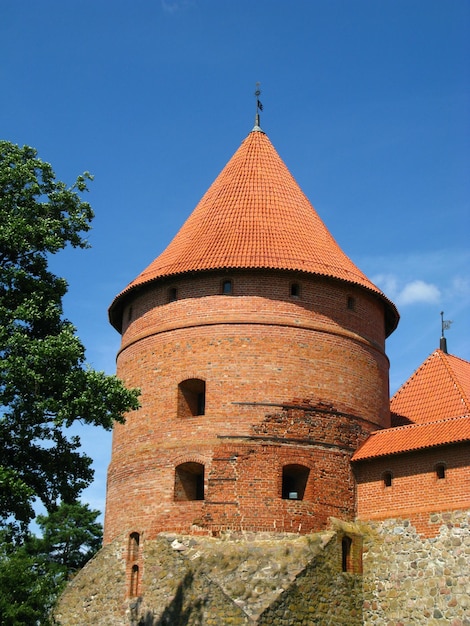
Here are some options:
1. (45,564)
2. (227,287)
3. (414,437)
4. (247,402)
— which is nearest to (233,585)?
(247,402)

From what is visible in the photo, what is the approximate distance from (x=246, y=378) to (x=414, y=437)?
3.09 m

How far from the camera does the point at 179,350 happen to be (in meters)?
17.0

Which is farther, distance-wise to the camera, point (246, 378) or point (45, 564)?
point (45, 564)

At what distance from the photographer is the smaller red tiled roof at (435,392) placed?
18156mm

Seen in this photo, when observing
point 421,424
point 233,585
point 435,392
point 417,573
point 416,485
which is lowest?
point 233,585

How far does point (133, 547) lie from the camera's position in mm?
16156

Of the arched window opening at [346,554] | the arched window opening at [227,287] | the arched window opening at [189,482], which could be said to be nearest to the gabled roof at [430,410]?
the arched window opening at [346,554]

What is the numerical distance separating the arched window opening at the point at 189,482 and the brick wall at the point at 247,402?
0.45ft

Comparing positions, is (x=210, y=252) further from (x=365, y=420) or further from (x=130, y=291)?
(x=365, y=420)

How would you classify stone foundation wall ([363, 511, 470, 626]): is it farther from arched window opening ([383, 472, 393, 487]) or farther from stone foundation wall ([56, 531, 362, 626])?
arched window opening ([383, 472, 393, 487])

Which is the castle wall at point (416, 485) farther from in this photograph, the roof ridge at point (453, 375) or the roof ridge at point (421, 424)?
the roof ridge at point (453, 375)

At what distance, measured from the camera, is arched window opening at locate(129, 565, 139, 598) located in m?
15.8

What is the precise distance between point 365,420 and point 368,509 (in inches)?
68.5

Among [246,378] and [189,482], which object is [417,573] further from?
[246,378]
